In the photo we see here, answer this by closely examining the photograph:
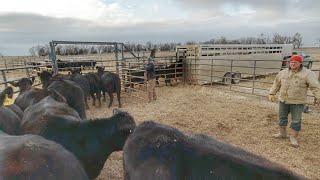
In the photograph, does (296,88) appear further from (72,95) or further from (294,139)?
(72,95)

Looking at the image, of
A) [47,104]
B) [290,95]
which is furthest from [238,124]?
[47,104]

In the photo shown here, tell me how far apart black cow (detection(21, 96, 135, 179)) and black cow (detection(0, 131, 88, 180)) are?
101cm

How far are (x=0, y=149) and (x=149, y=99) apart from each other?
23.7ft

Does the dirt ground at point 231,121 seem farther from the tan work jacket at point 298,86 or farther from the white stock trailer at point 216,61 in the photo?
the white stock trailer at point 216,61

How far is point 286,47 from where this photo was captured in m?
17.6

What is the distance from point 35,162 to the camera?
6.12 feet

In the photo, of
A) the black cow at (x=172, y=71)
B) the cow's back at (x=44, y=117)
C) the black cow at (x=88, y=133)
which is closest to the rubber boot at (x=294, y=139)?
the black cow at (x=88, y=133)

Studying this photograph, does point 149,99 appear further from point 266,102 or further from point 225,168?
point 225,168

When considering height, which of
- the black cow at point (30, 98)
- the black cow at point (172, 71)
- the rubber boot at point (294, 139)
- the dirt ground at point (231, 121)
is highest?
the black cow at point (30, 98)

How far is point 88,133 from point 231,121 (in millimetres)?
4173

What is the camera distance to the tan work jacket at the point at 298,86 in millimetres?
4723

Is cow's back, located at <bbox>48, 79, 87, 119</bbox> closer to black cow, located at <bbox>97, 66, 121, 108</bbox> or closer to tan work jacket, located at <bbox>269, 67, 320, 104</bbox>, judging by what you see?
black cow, located at <bbox>97, 66, 121, 108</bbox>

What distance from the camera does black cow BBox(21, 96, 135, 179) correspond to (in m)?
3.15

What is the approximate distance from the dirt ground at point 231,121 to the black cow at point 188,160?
73.2 inches
